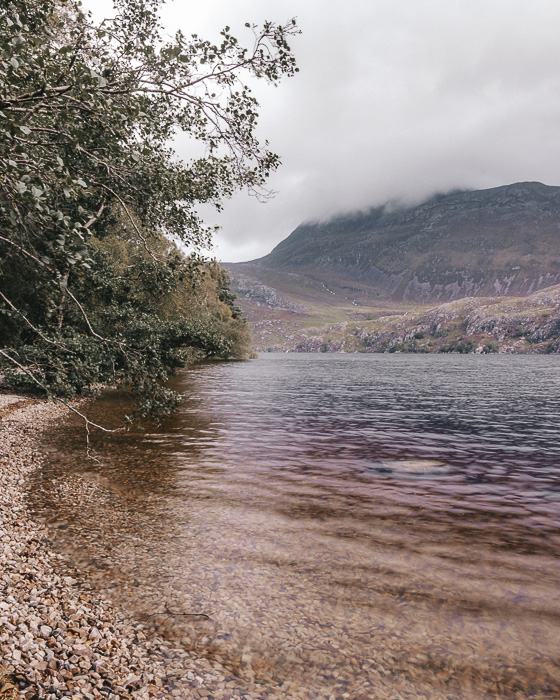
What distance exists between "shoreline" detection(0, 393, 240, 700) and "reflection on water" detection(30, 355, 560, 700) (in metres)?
0.40

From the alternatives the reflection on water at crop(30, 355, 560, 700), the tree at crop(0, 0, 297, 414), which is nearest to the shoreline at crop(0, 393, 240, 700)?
the reflection on water at crop(30, 355, 560, 700)

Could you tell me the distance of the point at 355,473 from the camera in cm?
1762

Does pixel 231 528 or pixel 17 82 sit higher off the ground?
pixel 17 82

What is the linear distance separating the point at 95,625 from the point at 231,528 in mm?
4994

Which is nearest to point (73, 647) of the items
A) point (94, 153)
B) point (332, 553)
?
point (332, 553)

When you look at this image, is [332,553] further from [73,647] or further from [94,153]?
[94,153]

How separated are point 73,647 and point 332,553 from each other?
604 cm

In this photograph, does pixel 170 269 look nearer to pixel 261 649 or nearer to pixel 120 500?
pixel 120 500

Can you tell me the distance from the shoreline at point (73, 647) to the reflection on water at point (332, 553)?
398 millimetres

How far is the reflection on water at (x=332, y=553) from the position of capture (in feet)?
21.4

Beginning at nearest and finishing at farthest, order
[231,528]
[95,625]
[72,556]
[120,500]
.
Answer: [95,625], [72,556], [231,528], [120,500]

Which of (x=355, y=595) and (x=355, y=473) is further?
(x=355, y=473)

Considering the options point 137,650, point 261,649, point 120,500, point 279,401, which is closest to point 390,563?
point 261,649

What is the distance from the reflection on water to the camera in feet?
21.4
